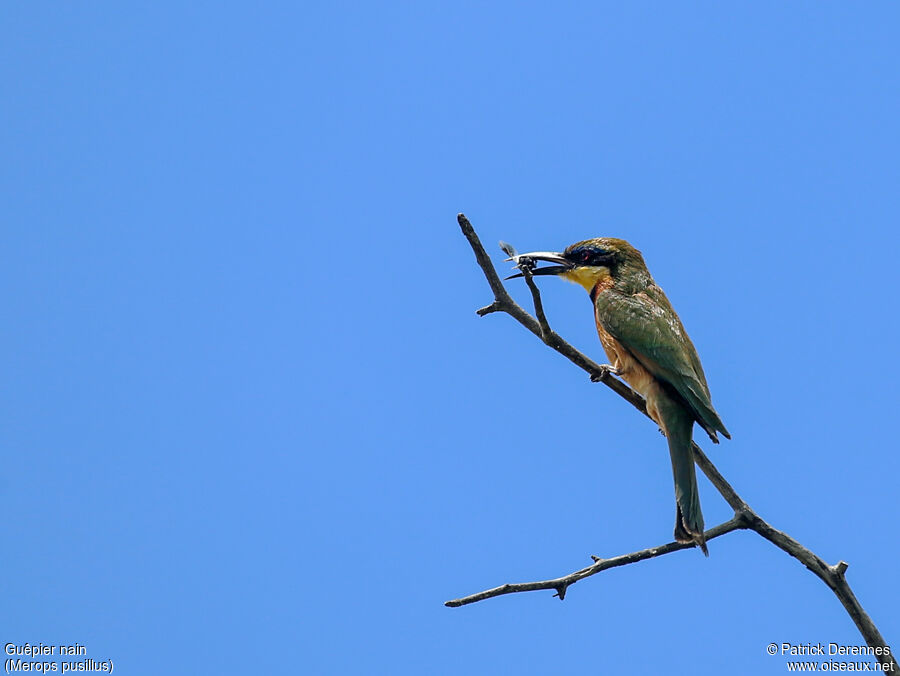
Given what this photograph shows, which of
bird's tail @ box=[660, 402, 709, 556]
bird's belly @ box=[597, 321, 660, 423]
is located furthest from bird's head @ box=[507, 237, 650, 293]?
bird's tail @ box=[660, 402, 709, 556]

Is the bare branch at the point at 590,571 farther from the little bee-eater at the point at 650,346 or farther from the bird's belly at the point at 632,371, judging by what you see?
the bird's belly at the point at 632,371

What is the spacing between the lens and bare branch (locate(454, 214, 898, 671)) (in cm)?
314

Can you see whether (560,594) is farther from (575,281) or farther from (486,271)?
(575,281)

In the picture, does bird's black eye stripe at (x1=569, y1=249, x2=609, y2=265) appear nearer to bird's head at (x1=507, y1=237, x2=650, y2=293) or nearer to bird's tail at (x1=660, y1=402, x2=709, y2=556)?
bird's head at (x1=507, y1=237, x2=650, y2=293)

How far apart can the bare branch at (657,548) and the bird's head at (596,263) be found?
1.65 m

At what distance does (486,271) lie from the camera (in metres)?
3.64

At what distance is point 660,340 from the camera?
5023 millimetres

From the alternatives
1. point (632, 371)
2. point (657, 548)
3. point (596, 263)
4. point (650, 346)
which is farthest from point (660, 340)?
point (657, 548)

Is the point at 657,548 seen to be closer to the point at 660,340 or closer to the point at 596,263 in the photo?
the point at 660,340

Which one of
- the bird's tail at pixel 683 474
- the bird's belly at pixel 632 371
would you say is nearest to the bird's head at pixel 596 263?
the bird's belly at pixel 632 371

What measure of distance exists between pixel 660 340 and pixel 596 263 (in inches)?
33.9

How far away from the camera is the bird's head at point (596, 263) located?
5.70 metres

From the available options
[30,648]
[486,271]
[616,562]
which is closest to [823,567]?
[616,562]

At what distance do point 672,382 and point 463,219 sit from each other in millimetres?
1817
